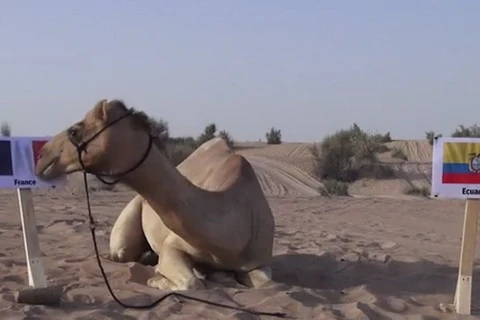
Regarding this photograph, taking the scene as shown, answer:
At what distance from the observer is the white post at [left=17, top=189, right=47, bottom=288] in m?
6.48

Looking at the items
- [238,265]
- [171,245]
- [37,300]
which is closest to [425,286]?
[238,265]

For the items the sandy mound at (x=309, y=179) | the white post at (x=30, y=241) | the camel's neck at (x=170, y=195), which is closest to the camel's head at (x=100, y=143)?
the camel's neck at (x=170, y=195)

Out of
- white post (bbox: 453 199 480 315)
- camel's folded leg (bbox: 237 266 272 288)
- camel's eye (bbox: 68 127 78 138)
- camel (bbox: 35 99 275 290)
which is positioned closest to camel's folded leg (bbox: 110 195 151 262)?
camel (bbox: 35 99 275 290)

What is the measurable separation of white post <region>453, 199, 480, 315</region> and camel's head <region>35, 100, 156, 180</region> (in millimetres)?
2444

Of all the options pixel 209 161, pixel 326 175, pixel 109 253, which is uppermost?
pixel 209 161

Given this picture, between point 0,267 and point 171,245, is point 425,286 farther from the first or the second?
point 0,267

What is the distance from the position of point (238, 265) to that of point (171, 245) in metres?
0.58

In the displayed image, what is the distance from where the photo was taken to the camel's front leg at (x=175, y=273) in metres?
6.96

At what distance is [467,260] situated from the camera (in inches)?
263

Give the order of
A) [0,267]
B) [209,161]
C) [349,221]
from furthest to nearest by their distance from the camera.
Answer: [349,221] < [209,161] < [0,267]

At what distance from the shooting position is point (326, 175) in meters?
32.4

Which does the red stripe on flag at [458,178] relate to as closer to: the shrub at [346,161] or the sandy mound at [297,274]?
the sandy mound at [297,274]

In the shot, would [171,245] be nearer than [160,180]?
No

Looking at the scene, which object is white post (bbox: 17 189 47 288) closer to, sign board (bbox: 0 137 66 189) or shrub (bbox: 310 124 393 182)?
sign board (bbox: 0 137 66 189)
